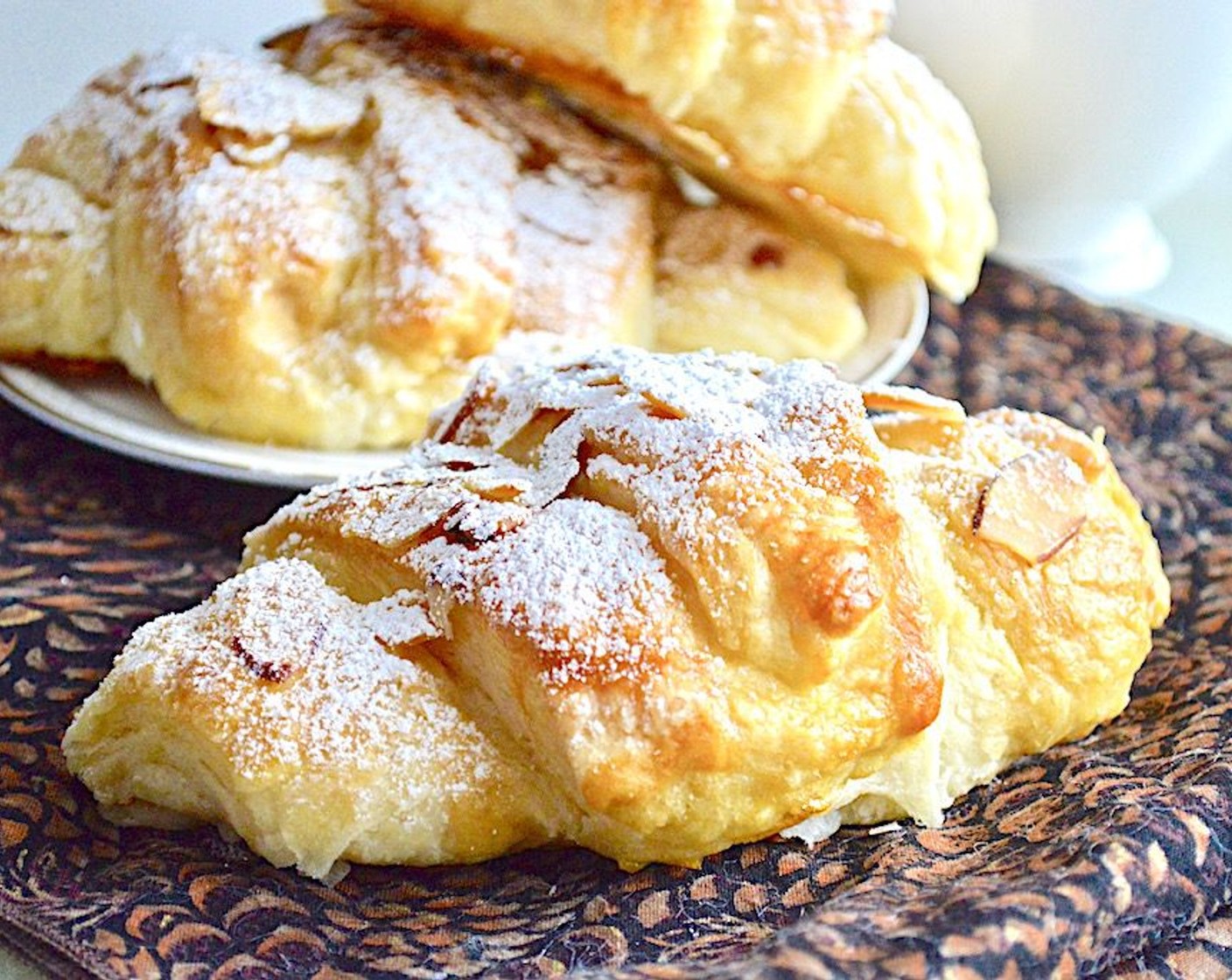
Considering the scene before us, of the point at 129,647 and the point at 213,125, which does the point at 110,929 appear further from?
the point at 213,125

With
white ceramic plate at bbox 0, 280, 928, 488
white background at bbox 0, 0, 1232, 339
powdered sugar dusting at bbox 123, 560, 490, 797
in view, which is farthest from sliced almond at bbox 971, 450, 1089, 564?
white background at bbox 0, 0, 1232, 339

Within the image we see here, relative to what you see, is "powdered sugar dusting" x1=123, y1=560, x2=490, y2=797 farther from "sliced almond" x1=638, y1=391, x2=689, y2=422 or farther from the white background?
the white background

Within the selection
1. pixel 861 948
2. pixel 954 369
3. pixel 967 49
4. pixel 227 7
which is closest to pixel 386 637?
pixel 861 948

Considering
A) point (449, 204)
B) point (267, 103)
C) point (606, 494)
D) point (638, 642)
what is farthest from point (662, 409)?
point (267, 103)

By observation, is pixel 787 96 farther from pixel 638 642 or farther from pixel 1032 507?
pixel 638 642

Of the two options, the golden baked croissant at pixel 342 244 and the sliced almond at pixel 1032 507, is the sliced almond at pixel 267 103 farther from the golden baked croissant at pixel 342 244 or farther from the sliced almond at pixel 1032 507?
the sliced almond at pixel 1032 507

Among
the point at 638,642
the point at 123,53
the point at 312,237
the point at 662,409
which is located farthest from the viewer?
the point at 123,53
